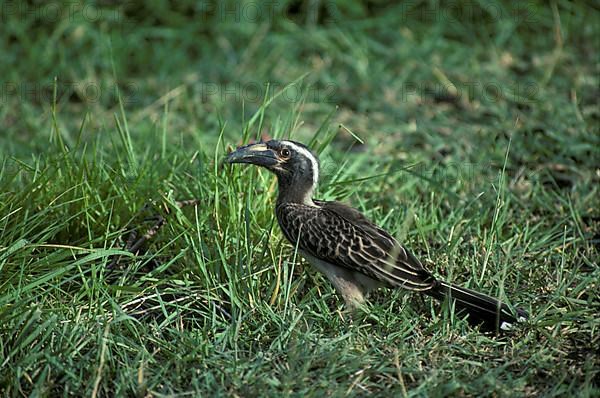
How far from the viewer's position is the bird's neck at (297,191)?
4.46 meters

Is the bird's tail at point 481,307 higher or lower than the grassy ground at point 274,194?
higher

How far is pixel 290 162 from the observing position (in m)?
4.49

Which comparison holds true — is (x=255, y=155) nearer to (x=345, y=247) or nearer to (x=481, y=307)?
(x=345, y=247)

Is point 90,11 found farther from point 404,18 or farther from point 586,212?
point 586,212

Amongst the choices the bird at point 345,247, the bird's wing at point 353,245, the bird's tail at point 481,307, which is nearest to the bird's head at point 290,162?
the bird at point 345,247

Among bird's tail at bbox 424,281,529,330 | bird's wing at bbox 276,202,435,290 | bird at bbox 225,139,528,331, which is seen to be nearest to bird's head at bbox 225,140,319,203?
bird at bbox 225,139,528,331

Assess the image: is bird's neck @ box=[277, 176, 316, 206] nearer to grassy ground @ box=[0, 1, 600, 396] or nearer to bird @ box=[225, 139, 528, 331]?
bird @ box=[225, 139, 528, 331]

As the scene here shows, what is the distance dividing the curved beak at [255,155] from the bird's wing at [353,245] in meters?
0.26

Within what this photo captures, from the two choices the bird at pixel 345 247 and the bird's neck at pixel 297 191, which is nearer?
the bird at pixel 345 247

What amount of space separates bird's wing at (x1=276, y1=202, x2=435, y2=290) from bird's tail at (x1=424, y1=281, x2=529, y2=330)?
89mm

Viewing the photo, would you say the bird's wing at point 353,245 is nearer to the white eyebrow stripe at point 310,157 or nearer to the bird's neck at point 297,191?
the bird's neck at point 297,191

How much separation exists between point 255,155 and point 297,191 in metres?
0.27

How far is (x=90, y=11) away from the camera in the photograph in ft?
26.2

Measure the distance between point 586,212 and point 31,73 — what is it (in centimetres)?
470
